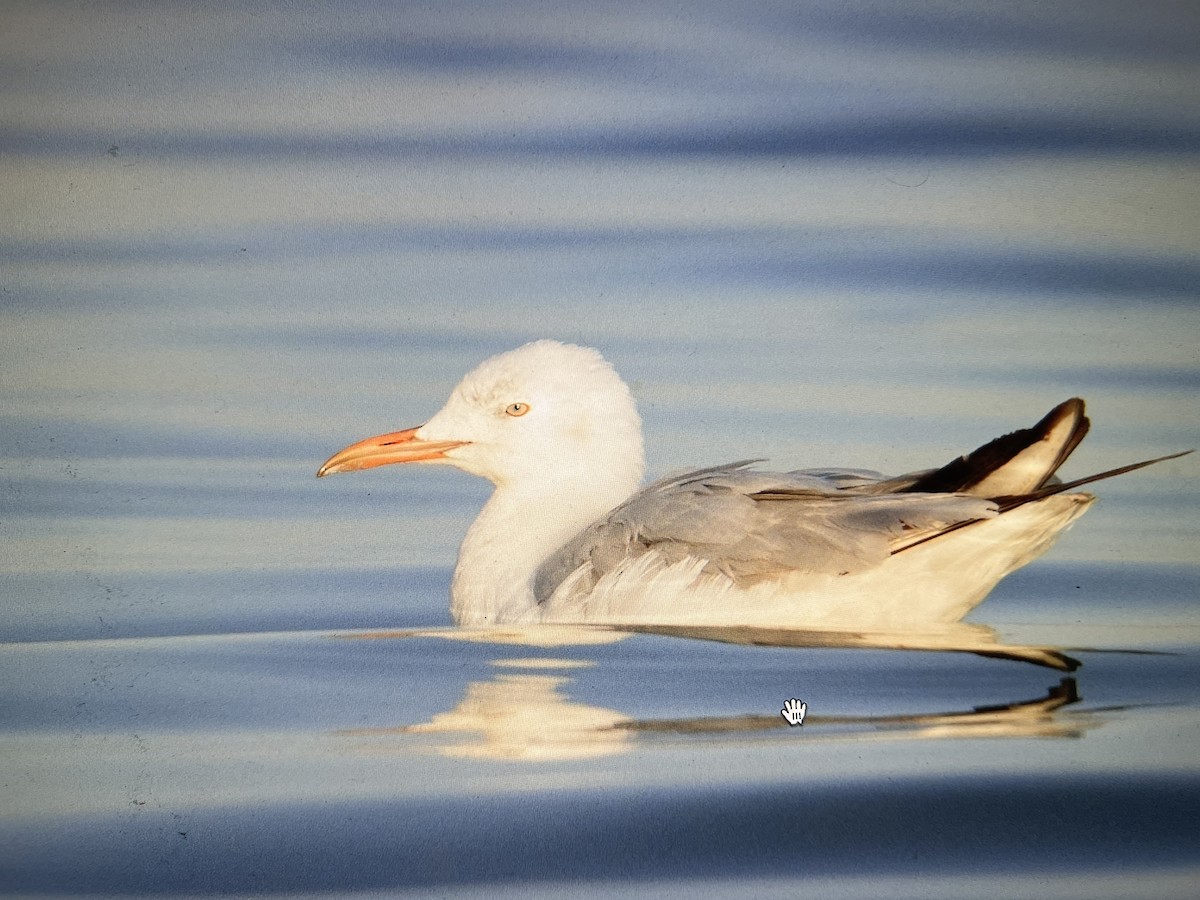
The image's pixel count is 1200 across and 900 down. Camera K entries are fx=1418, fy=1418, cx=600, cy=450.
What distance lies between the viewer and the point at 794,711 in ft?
10.6

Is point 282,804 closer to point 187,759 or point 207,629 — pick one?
point 187,759

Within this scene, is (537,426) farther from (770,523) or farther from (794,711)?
(794,711)

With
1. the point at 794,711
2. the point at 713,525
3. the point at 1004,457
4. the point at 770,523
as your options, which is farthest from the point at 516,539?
the point at 1004,457

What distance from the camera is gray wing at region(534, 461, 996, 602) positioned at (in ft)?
10.4

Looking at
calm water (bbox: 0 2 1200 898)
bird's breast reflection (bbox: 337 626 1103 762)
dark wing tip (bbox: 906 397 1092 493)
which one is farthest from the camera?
calm water (bbox: 0 2 1200 898)

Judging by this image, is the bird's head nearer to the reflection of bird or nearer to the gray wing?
the reflection of bird

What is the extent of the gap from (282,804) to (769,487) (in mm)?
1307

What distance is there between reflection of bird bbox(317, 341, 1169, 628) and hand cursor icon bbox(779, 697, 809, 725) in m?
0.19

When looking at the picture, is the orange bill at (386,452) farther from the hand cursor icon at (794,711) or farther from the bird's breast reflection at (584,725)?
the hand cursor icon at (794,711)

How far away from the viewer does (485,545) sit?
3.50 meters

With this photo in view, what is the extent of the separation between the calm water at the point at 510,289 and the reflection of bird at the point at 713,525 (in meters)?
0.08

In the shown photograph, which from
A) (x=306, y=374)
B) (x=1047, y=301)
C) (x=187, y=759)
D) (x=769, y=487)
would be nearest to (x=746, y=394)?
(x=769, y=487)

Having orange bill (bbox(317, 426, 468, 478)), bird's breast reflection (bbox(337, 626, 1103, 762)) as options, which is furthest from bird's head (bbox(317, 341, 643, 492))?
bird's breast reflection (bbox(337, 626, 1103, 762))

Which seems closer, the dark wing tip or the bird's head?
the dark wing tip
